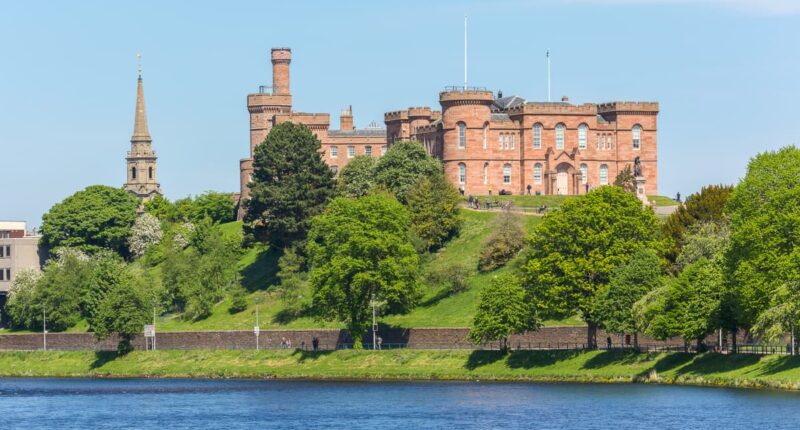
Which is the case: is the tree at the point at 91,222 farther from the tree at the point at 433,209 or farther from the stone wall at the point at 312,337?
the tree at the point at 433,209

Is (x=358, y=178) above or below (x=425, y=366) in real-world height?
above

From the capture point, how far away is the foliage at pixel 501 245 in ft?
463

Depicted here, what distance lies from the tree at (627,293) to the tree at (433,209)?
34959 mm

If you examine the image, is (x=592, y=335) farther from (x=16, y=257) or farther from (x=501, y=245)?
(x=16, y=257)

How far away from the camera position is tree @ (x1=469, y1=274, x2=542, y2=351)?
11700 centimetres

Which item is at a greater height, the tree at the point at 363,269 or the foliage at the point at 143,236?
the foliage at the point at 143,236

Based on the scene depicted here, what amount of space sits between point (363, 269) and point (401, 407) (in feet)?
94.4

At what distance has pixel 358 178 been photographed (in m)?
160

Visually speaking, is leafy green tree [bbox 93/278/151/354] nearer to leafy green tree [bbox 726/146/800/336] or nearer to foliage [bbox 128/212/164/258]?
foliage [bbox 128/212/164/258]

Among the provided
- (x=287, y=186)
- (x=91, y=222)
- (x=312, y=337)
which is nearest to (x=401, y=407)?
(x=312, y=337)

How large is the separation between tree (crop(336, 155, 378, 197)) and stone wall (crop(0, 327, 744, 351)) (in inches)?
895

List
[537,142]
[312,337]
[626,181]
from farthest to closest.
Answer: [537,142] → [626,181] → [312,337]

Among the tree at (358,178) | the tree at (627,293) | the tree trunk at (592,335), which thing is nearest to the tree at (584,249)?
the tree trunk at (592,335)

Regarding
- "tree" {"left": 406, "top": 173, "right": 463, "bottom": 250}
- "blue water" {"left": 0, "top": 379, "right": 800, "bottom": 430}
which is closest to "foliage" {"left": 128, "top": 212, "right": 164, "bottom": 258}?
"tree" {"left": 406, "top": 173, "right": 463, "bottom": 250}
